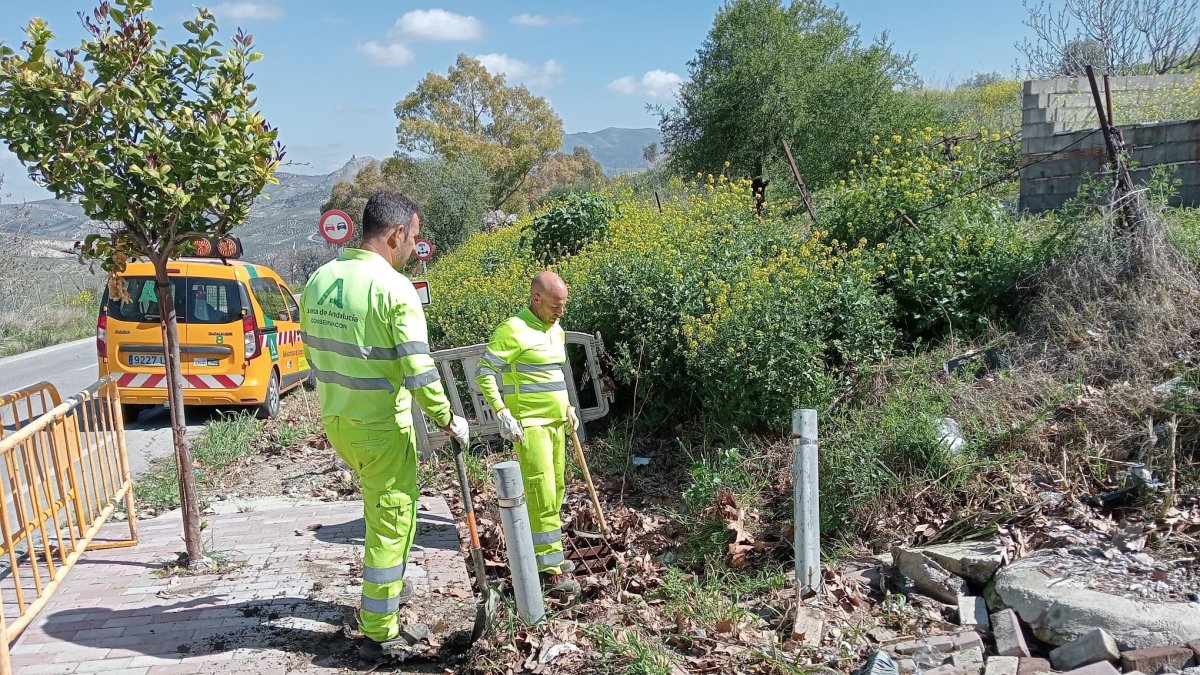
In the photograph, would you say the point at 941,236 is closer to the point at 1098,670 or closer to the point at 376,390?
the point at 1098,670

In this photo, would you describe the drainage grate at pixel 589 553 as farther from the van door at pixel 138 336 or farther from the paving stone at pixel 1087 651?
the van door at pixel 138 336

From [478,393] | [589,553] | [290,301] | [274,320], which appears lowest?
[589,553]

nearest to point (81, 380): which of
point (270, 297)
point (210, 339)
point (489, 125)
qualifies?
point (270, 297)

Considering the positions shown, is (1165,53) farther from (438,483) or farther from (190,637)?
(190,637)

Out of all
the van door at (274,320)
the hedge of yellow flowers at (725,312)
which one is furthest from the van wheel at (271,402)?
the hedge of yellow flowers at (725,312)

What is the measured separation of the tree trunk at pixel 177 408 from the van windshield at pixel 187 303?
15.8 feet

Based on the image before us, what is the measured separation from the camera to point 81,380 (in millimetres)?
13562

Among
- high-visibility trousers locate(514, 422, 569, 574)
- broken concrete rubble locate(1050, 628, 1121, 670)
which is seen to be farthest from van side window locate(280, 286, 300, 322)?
broken concrete rubble locate(1050, 628, 1121, 670)

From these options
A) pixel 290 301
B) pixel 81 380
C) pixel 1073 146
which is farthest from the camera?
pixel 81 380

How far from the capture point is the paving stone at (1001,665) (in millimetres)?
3297

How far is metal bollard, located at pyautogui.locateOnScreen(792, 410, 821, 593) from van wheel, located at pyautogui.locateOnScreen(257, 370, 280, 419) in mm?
7233

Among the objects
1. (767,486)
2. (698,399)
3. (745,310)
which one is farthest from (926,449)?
(698,399)

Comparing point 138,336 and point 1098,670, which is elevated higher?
point 138,336

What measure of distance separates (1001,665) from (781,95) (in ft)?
54.3
